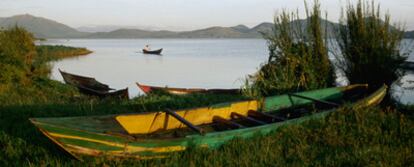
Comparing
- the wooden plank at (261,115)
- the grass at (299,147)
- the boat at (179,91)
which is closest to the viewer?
the grass at (299,147)

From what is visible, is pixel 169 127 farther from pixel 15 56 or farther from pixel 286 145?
pixel 15 56

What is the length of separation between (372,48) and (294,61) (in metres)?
2.45

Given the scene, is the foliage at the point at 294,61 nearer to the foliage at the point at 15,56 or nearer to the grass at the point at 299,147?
the grass at the point at 299,147

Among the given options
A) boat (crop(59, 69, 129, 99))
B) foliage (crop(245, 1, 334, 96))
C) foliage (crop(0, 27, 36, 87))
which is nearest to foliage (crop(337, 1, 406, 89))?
foliage (crop(245, 1, 334, 96))

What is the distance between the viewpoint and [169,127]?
24.8ft

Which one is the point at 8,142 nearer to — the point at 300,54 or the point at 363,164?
the point at 363,164

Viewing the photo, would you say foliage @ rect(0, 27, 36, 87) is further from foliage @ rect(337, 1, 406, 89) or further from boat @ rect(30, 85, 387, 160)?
foliage @ rect(337, 1, 406, 89)

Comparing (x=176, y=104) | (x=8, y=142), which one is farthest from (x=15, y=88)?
(x=8, y=142)

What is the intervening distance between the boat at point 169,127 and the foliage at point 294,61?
152 cm

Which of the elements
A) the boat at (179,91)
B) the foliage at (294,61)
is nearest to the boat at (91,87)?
the boat at (179,91)

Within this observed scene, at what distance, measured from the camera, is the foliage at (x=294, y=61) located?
39.2 feet

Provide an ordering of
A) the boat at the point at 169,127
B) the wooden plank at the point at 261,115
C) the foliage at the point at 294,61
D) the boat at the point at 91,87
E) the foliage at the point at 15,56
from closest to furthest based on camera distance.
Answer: the boat at the point at 169,127
the wooden plank at the point at 261,115
the foliage at the point at 294,61
the boat at the point at 91,87
the foliage at the point at 15,56

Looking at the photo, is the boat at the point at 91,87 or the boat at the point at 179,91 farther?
the boat at the point at 91,87

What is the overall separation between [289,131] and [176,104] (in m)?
4.37
